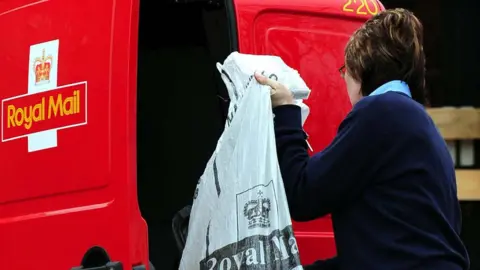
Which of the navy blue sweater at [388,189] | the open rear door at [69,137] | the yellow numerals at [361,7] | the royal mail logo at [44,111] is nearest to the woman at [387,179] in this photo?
the navy blue sweater at [388,189]

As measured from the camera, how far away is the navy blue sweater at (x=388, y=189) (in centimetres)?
238

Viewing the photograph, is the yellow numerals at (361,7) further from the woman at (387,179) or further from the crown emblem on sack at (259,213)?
the crown emblem on sack at (259,213)

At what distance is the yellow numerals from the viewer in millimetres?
3902

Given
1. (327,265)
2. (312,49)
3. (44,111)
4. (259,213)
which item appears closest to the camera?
(259,213)

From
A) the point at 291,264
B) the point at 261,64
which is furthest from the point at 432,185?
the point at 261,64

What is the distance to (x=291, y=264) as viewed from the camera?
253 centimetres

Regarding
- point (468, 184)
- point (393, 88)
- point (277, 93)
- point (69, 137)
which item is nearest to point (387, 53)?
point (393, 88)

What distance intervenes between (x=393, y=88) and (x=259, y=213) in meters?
0.49

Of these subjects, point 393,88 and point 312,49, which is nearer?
point 393,88

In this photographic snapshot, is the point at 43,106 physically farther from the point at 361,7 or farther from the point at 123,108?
the point at 361,7

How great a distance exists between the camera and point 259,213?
8.25 ft

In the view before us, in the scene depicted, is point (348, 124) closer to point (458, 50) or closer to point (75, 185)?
point (75, 185)

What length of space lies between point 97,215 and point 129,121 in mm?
291

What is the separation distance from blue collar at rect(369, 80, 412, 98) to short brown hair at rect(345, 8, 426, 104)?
2 centimetres
